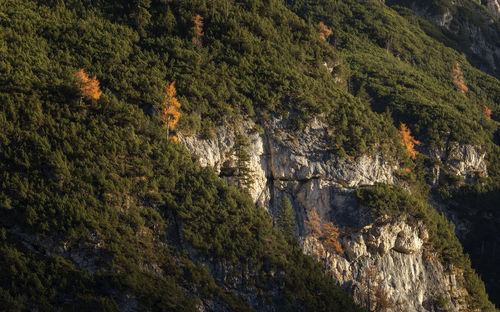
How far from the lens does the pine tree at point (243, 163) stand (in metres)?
63.2

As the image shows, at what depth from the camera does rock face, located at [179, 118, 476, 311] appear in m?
62.2

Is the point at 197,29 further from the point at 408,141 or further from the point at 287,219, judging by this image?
the point at 408,141

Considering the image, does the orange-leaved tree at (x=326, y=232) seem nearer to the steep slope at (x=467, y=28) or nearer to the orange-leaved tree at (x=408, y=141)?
the orange-leaved tree at (x=408, y=141)

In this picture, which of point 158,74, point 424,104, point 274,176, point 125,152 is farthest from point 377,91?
point 125,152

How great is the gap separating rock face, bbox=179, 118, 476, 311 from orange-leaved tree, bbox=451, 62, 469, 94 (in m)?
51.7

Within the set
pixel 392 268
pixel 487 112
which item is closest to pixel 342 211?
pixel 392 268

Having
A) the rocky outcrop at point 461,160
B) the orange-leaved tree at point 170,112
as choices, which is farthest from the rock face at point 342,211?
the rocky outcrop at point 461,160

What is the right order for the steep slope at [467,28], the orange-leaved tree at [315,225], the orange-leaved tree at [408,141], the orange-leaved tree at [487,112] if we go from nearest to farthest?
the orange-leaved tree at [315,225] → the orange-leaved tree at [408,141] → the orange-leaved tree at [487,112] → the steep slope at [467,28]

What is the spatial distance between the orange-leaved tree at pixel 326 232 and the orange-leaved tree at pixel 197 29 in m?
A: 30.7

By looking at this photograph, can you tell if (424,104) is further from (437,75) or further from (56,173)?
(56,173)

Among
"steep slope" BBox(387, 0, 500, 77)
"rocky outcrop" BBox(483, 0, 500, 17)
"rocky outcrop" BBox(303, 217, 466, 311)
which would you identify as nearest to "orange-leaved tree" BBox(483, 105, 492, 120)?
"steep slope" BBox(387, 0, 500, 77)

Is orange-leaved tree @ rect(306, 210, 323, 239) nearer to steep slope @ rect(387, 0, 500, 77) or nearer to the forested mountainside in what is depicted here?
the forested mountainside

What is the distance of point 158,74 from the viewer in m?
68.0

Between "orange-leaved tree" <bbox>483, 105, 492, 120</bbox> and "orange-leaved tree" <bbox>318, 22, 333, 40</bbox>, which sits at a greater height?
"orange-leaved tree" <bbox>318, 22, 333, 40</bbox>
